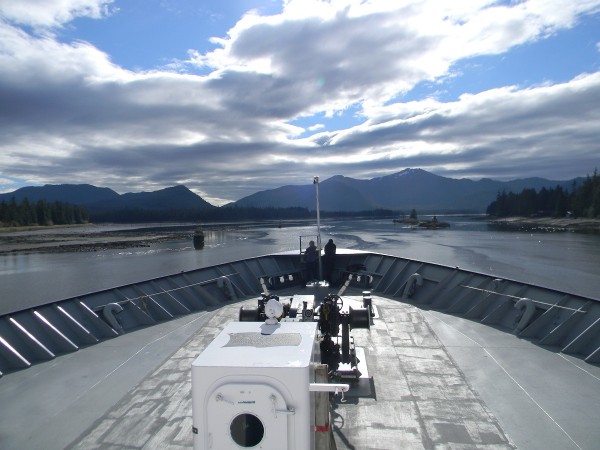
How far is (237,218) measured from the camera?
→ 182 m

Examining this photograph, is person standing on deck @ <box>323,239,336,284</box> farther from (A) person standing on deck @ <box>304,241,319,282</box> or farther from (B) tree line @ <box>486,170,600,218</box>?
(B) tree line @ <box>486,170,600,218</box>

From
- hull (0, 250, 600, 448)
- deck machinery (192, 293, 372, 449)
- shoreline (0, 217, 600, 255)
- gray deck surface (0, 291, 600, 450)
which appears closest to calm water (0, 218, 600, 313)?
shoreline (0, 217, 600, 255)

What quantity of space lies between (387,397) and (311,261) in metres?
7.53

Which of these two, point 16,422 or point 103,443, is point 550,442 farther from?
point 16,422

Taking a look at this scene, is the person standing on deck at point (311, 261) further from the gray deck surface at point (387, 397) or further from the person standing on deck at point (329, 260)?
the gray deck surface at point (387, 397)

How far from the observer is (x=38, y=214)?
435 ft

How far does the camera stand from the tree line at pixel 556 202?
102706 millimetres

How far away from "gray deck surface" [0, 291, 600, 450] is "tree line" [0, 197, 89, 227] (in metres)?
134

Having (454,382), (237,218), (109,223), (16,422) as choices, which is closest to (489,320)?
(454,382)

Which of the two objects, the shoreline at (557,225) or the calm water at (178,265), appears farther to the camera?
the shoreline at (557,225)

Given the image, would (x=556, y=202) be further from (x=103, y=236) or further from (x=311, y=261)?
(x=311, y=261)

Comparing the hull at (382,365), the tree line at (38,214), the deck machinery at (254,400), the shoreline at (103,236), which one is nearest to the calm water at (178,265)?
the shoreline at (103,236)

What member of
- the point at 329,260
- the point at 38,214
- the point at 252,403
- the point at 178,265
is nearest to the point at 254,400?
the point at 252,403

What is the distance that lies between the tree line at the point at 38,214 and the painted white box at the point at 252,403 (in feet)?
455
